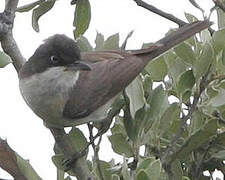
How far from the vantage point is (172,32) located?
2.39 meters

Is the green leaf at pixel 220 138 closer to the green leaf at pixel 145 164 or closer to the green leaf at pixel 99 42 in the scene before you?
the green leaf at pixel 145 164

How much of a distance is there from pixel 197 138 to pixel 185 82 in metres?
0.25

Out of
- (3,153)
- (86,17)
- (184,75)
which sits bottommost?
(3,153)

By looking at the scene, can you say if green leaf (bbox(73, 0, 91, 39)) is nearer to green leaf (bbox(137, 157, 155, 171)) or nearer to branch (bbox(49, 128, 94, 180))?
branch (bbox(49, 128, 94, 180))

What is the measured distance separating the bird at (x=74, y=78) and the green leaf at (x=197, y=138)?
2.60ft

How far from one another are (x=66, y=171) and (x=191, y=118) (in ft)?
1.82

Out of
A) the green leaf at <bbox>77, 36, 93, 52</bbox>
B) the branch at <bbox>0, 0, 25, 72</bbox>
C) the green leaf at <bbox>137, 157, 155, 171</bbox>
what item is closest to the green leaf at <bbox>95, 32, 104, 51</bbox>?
the green leaf at <bbox>77, 36, 93, 52</bbox>

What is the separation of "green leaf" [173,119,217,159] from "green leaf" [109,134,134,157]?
0.22 metres

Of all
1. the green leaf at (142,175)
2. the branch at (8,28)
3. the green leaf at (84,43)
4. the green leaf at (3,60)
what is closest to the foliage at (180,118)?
the green leaf at (3,60)

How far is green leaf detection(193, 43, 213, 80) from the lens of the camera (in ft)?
6.27

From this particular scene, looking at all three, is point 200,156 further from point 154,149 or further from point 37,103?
point 37,103

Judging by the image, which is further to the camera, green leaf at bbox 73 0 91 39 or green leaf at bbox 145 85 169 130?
green leaf at bbox 73 0 91 39

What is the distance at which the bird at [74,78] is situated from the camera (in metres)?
2.75

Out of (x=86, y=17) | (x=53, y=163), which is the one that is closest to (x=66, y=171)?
(x=53, y=163)
